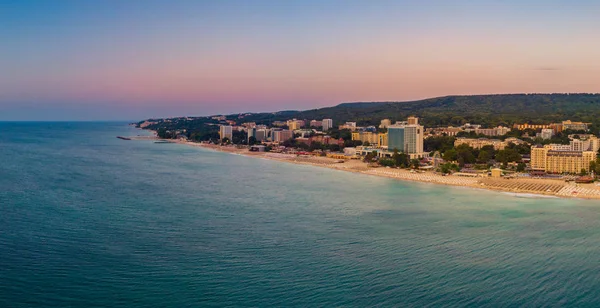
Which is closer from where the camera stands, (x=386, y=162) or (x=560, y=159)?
→ (x=560, y=159)

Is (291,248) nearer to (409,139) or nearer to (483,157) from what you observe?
(483,157)

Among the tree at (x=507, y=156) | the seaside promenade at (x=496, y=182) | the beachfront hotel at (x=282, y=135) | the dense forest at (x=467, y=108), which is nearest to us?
the seaside promenade at (x=496, y=182)

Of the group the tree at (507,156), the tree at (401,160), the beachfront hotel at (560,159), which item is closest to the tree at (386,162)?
the tree at (401,160)

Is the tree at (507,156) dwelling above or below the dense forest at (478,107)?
below

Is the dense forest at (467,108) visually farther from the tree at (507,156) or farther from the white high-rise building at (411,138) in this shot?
the tree at (507,156)

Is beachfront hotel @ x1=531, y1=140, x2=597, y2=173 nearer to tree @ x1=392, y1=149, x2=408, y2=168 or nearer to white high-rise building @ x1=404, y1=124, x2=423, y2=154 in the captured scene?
tree @ x1=392, y1=149, x2=408, y2=168

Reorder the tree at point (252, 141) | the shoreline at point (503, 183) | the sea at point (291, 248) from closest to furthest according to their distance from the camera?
the sea at point (291, 248)
the shoreline at point (503, 183)
the tree at point (252, 141)

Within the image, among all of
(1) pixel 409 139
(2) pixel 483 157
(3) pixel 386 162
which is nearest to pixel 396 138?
(1) pixel 409 139

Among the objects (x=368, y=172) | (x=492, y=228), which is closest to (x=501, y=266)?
(x=492, y=228)
